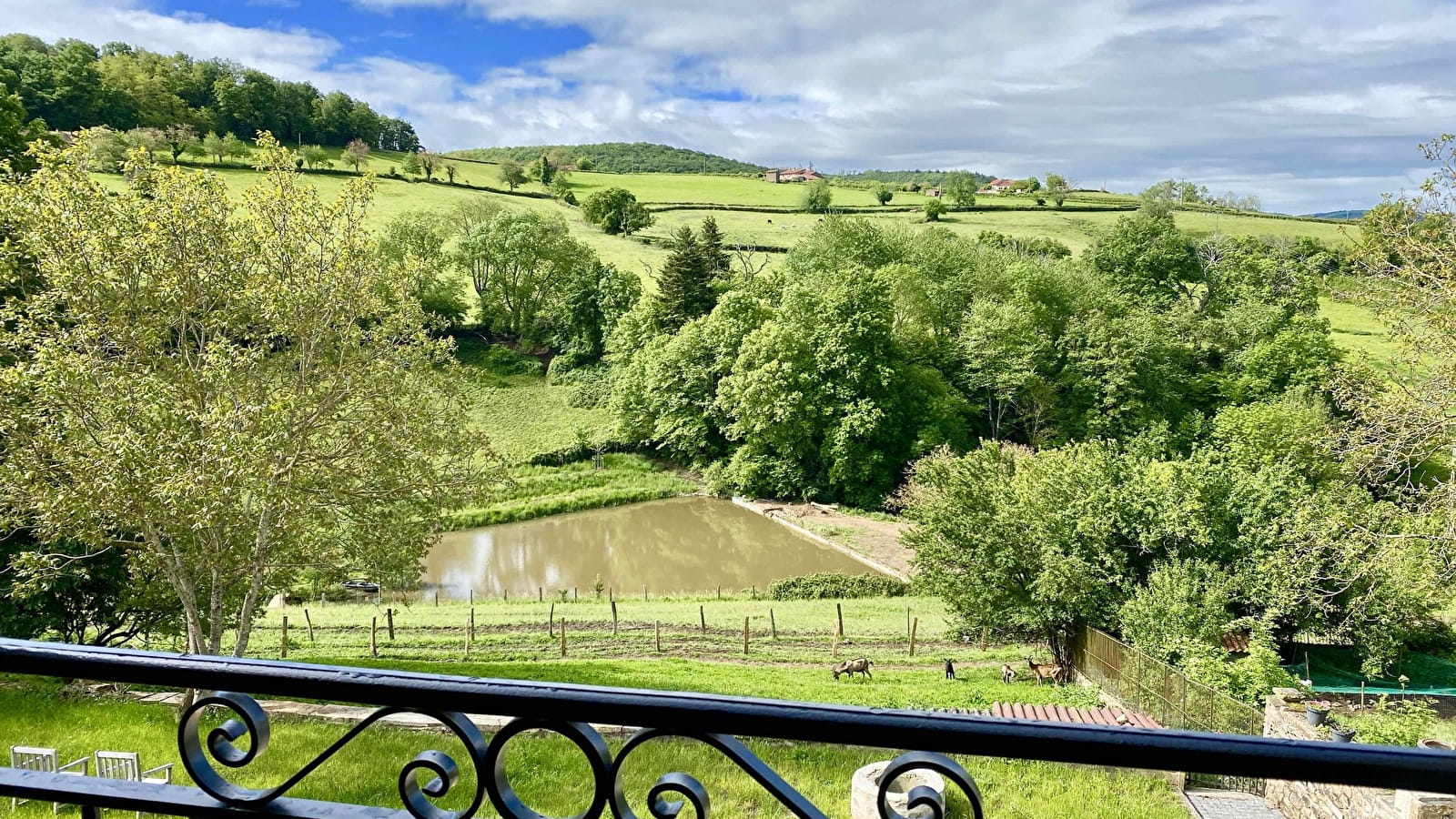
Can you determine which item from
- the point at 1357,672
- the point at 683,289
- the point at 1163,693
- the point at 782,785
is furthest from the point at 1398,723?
the point at 683,289

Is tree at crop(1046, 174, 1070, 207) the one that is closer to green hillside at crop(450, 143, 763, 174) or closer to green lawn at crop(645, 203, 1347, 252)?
green lawn at crop(645, 203, 1347, 252)

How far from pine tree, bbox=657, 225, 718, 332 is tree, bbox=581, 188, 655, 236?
21019mm

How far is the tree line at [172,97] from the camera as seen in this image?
57.2 meters

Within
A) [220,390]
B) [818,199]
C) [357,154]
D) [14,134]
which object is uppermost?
[357,154]

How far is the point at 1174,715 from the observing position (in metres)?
15.1

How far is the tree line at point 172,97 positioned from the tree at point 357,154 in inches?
206

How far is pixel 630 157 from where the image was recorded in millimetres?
111250

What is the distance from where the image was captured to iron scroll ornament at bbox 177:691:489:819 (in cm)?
147

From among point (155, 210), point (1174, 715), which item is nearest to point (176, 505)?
point (155, 210)

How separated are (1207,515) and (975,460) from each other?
17.1ft

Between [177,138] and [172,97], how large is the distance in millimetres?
7289

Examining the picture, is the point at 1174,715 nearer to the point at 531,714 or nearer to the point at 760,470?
the point at 531,714

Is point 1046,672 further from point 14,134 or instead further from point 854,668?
point 14,134

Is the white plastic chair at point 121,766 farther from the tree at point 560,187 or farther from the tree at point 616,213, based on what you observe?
the tree at point 560,187
